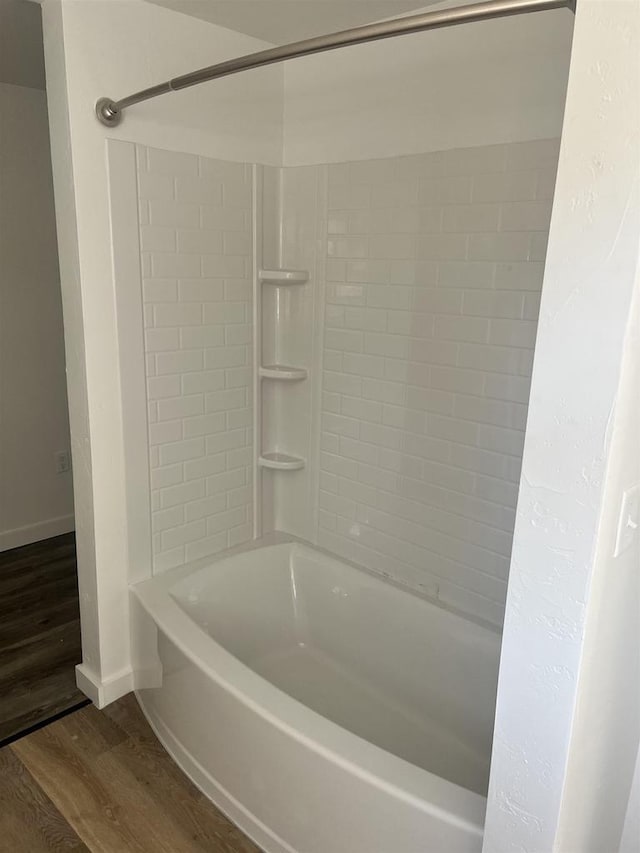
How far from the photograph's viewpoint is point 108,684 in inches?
88.8

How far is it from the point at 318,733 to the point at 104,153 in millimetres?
1700

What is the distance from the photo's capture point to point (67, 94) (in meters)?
1.82

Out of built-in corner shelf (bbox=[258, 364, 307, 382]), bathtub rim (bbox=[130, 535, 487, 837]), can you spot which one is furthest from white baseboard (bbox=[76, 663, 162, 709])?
built-in corner shelf (bbox=[258, 364, 307, 382])

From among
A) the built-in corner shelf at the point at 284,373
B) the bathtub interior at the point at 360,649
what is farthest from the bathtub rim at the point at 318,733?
the built-in corner shelf at the point at 284,373

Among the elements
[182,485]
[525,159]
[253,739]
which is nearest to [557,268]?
[525,159]

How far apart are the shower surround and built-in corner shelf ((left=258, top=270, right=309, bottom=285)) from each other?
0.03 m

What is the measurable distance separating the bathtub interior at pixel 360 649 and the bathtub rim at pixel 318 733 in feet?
0.50

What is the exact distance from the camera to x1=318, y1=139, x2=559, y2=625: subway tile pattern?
1836mm

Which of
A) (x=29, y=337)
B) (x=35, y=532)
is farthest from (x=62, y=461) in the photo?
(x=29, y=337)

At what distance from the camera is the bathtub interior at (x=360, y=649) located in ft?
6.45

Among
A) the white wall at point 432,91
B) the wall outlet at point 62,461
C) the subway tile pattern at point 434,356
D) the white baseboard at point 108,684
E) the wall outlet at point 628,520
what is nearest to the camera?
the wall outlet at point 628,520

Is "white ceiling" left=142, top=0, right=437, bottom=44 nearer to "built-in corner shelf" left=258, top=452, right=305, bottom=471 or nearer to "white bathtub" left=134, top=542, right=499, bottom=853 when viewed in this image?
"built-in corner shelf" left=258, top=452, right=305, bottom=471

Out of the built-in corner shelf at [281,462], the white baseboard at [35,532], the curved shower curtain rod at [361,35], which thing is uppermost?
the curved shower curtain rod at [361,35]

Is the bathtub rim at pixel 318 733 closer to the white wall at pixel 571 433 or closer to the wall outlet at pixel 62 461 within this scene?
the white wall at pixel 571 433
